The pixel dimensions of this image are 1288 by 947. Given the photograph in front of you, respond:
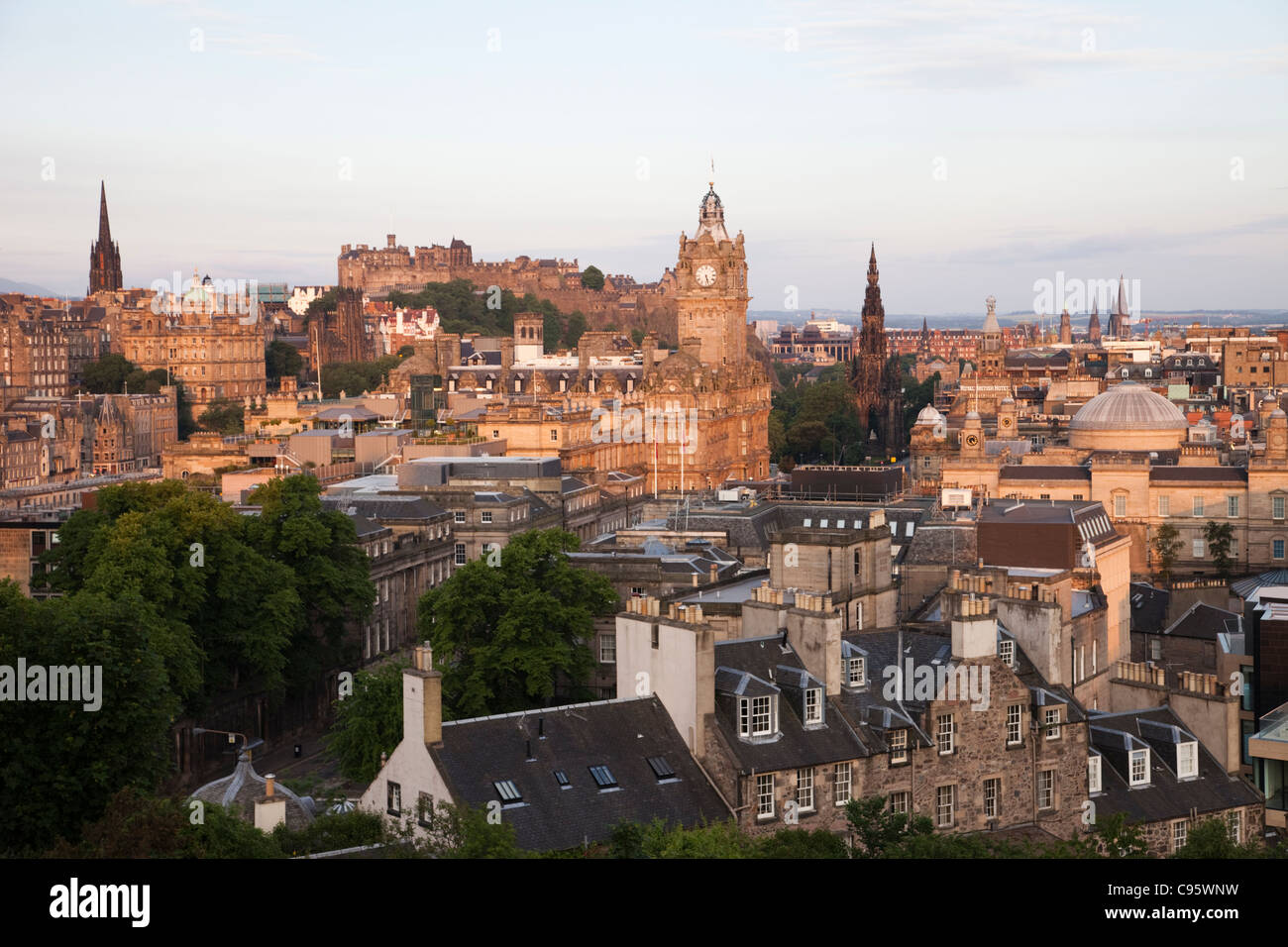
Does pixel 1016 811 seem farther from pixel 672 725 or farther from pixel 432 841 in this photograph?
pixel 432 841

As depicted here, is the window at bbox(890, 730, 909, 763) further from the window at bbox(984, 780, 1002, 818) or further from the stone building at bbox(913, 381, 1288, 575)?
the stone building at bbox(913, 381, 1288, 575)

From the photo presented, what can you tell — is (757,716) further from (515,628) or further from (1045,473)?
(1045,473)

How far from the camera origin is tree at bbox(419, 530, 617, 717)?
159 ft

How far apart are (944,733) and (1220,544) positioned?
51199 mm

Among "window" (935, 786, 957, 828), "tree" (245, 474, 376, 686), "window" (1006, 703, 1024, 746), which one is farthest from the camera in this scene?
"tree" (245, 474, 376, 686)

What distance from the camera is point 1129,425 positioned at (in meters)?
91.0

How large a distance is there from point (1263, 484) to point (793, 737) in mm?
56501

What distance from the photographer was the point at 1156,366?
542ft

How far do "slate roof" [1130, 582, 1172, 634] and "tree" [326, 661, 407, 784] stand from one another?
31.0m

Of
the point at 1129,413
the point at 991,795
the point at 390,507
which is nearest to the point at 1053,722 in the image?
the point at 991,795

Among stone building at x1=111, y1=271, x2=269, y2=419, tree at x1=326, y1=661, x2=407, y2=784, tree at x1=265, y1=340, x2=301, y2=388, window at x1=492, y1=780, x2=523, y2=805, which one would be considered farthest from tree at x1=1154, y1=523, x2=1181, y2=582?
tree at x1=265, y1=340, x2=301, y2=388

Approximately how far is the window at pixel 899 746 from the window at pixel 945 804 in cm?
122
